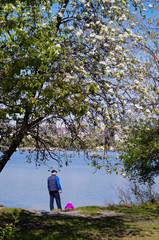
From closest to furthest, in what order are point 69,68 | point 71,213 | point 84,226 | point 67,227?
point 69,68 < point 67,227 < point 84,226 < point 71,213

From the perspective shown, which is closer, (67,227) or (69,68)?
(69,68)

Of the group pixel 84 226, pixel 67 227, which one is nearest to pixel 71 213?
pixel 84 226

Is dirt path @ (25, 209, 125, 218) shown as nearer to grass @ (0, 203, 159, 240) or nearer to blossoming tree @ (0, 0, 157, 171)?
grass @ (0, 203, 159, 240)

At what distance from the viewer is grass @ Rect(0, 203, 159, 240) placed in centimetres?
1066

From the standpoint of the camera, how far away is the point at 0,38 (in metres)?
10.0

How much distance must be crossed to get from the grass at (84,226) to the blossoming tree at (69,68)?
250cm

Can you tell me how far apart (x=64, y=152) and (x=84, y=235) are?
10.6ft

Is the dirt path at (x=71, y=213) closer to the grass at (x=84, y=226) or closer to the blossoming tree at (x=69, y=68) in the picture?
the grass at (x=84, y=226)

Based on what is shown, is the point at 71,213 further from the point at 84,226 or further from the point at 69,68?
the point at 69,68

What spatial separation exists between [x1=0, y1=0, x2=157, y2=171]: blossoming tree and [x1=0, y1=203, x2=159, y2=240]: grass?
8.22ft

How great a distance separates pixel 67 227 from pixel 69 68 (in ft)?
21.0

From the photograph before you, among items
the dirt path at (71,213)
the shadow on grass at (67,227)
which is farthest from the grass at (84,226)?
the dirt path at (71,213)

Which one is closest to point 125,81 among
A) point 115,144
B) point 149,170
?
point 115,144

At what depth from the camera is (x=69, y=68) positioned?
8383mm
